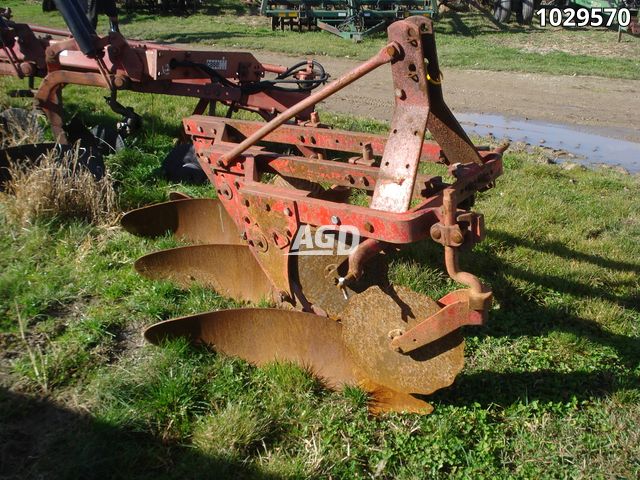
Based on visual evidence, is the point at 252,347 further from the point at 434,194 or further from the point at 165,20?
the point at 165,20

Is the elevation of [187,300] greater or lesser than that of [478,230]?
lesser

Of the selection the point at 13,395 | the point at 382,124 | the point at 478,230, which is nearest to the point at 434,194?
the point at 478,230

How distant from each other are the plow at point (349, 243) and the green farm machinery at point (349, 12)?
13.8 metres

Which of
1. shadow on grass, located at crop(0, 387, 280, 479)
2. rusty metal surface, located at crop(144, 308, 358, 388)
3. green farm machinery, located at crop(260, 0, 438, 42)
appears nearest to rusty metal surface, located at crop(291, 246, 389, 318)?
rusty metal surface, located at crop(144, 308, 358, 388)

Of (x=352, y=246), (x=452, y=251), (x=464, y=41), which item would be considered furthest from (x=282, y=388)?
(x=464, y=41)

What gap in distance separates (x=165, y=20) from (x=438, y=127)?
63.4ft

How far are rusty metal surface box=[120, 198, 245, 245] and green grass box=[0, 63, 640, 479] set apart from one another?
0.12 meters

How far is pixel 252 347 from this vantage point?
3.04m

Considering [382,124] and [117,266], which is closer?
[117,266]

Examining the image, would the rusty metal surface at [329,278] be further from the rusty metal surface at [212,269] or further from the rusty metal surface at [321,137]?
the rusty metal surface at [321,137]

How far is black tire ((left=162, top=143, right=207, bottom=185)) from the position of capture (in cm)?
512

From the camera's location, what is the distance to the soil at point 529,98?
8766mm

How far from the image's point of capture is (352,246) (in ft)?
9.07

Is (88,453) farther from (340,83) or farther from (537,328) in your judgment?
(537,328)
